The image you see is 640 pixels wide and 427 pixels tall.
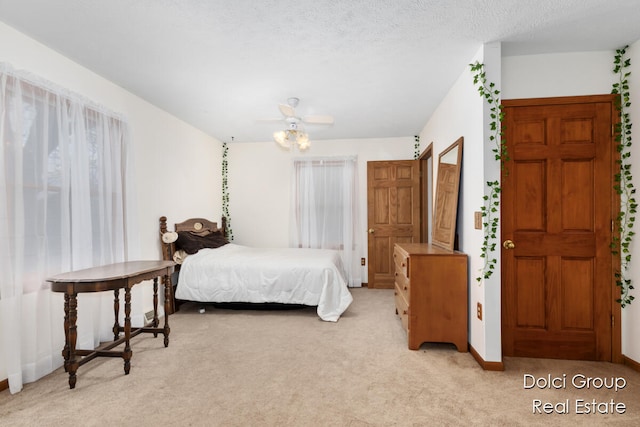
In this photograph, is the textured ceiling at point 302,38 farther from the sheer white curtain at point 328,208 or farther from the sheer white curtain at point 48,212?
the sheer white curtain at point 328,208

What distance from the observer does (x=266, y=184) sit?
5715 millimetres

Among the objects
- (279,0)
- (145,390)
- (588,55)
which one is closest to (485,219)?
(588,55)

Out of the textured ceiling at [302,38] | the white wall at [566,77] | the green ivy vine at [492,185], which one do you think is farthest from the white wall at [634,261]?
the green ivy vine at [492,185]

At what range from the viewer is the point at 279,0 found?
193cm

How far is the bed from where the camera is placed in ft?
12.2

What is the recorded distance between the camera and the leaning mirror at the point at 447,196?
3061mm

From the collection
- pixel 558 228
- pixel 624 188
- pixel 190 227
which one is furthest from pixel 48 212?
pixel 624 188

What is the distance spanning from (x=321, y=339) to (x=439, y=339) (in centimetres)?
112

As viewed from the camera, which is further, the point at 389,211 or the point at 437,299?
the point at 389,211

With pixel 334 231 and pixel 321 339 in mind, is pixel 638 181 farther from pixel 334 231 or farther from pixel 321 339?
pixel 334 231

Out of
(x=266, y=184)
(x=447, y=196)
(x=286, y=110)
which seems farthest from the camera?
(x=266, y=184)

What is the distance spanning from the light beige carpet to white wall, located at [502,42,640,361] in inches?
46.1

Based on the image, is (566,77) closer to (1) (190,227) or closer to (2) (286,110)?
(2) (286,110)

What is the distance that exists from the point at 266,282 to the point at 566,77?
→ 11.9ft
